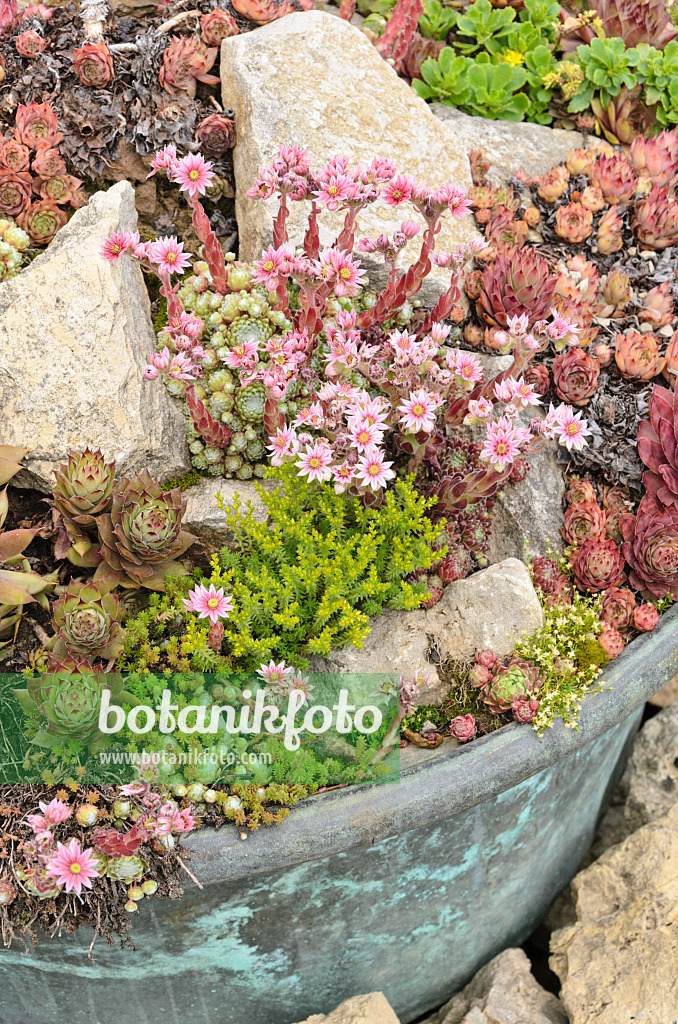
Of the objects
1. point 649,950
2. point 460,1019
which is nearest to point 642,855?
point 649,950

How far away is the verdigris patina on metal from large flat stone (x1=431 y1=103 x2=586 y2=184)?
76.4 inches

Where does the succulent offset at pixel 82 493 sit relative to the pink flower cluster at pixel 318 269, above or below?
below

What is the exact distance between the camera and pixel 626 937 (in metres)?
2.34

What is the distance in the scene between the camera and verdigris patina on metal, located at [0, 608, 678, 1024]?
1854mm

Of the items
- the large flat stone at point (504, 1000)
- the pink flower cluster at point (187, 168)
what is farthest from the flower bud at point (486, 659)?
the pink flower cluster at point (187, 168)

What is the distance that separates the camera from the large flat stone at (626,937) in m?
2.22

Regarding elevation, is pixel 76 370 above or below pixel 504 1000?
above

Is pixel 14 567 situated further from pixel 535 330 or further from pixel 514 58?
pixel 514 58

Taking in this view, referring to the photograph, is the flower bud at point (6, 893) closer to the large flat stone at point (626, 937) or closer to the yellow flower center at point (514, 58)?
the large flat stone at point (626, 937)

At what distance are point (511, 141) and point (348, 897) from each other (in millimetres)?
2910

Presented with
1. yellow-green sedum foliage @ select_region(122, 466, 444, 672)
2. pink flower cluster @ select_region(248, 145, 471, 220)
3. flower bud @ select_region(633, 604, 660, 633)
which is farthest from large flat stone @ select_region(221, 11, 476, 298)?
flower bud @ select_region(633, 604, 660, 633)

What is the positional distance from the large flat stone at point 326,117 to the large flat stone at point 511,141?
30cm

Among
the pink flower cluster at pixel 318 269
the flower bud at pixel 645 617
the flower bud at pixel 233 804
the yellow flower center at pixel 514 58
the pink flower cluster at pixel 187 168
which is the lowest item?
the flower bud at pixel 233 804

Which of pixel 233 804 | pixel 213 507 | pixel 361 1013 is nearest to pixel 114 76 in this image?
pixel 213 507
